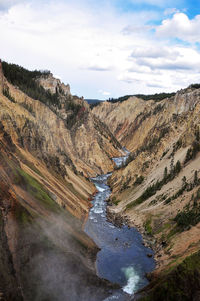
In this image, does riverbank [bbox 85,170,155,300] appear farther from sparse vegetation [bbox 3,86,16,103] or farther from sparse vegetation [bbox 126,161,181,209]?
sparse vegetation [bbox 3,86,16,103]

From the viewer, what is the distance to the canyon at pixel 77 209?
97.3ft

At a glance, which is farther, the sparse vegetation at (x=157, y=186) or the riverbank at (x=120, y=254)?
the sparse vegetation at (x=157, y=186)

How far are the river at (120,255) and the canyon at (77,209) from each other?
1.24 metres

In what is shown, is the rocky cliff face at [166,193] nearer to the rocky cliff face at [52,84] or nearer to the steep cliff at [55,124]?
the steep cliff at [55,124]

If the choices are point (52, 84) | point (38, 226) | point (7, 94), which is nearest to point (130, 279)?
point (38, 226)

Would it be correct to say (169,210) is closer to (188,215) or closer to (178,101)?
(188,215)

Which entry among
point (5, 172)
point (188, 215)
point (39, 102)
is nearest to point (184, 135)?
point (188, 215)

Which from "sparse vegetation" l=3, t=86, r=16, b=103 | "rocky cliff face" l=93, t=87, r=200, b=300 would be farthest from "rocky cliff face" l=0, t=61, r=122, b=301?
"sparse vegetation" l=3, t=86, r=16, b=103

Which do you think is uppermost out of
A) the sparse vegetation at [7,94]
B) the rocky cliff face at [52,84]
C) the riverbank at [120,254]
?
the rocky cliff face at [52,84]

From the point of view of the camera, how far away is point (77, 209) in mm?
55312

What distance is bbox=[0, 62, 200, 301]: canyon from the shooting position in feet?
97.3

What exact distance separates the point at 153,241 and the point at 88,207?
64.3ft

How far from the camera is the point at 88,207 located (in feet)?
208

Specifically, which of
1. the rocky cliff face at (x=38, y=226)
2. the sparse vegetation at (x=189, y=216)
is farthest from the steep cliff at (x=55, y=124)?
the sparse vegetation at (x=189, y=216)
